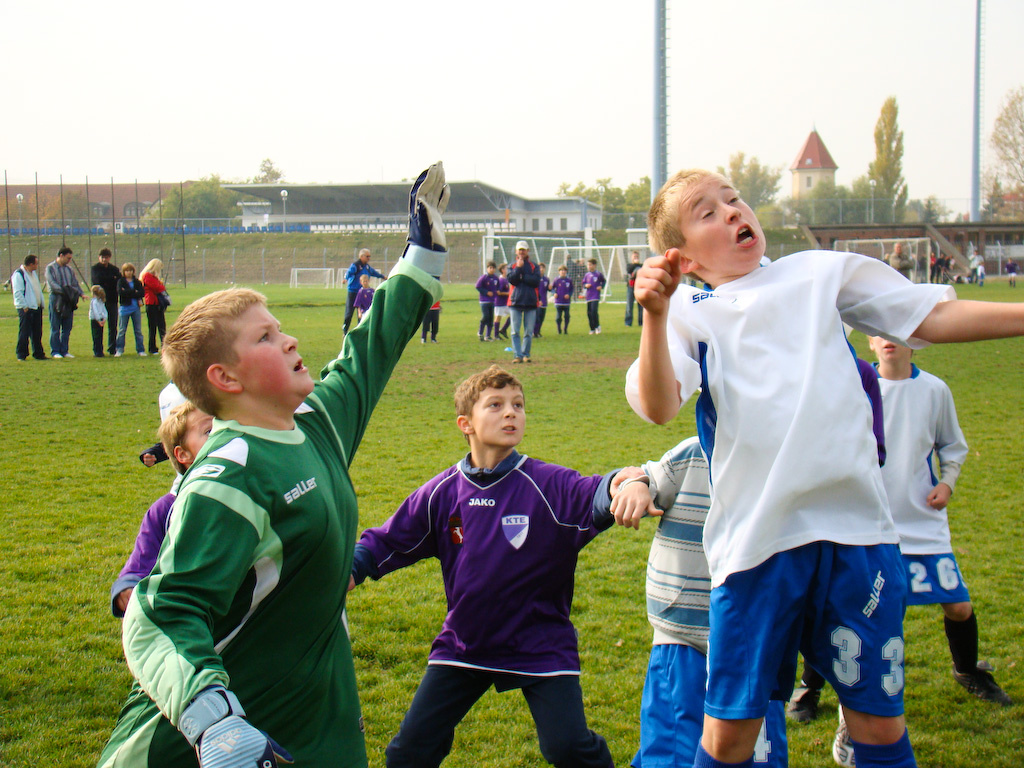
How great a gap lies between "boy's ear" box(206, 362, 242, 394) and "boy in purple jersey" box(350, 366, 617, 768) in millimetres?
979

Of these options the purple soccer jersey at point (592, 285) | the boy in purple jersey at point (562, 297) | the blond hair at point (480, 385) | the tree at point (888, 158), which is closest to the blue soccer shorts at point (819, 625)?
the blond hair at point (480, 385)

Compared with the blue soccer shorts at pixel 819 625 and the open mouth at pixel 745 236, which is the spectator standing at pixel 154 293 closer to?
the open mouth at pixel 745 236

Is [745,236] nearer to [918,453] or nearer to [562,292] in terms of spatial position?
[918,453]

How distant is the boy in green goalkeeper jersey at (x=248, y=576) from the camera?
5.13ft

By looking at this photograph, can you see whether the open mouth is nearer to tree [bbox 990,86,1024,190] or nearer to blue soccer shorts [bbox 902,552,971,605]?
blue soccer shorts [bbox 902,552,971,605]

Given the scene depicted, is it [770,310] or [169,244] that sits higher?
[169,244]

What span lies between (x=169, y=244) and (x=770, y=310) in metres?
70.9

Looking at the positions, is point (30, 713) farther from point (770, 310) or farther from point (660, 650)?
point (770, 310)

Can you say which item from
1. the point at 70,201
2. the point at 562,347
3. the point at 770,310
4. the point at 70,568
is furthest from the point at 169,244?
the point at 770,310

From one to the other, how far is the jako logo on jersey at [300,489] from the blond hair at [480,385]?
1.29 m

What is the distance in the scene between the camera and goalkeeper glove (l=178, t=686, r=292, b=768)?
56.1 inches

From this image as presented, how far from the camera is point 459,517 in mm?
Result: 3035

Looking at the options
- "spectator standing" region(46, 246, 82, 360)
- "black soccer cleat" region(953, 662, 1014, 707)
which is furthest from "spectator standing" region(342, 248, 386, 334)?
"black soccer cleat" region(953, 662, 1014, 707)

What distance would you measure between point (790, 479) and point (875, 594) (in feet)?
1.10
